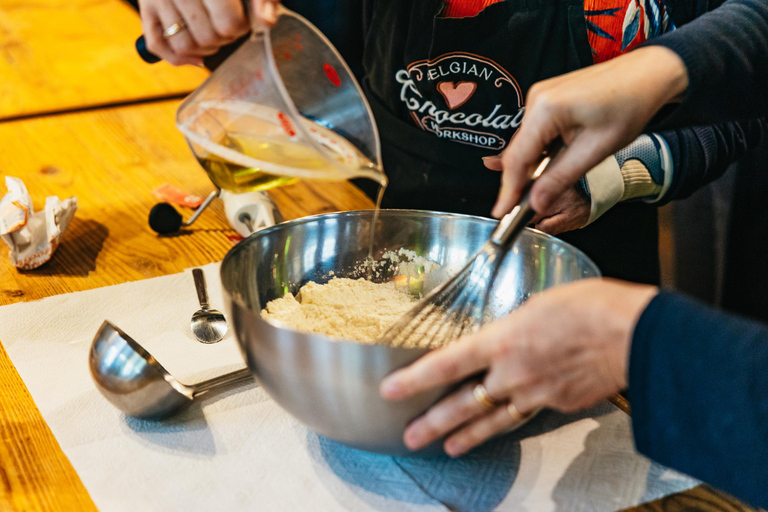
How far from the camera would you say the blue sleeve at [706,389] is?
1.49 ft

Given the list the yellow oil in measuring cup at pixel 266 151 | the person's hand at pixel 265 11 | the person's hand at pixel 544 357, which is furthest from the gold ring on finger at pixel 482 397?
the person's hand at pixel 265 11

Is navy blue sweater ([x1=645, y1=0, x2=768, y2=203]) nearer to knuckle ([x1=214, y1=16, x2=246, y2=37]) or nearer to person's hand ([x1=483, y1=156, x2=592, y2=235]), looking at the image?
person's hand ([x1=483, y1=156, x2=592, y2=235])

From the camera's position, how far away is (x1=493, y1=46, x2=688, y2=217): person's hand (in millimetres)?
624

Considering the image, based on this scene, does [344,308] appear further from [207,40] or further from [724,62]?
[724,62]

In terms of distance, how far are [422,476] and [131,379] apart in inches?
11.3

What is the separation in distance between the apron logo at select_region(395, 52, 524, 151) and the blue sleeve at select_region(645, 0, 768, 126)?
268 millimetres

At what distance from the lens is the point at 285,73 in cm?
68

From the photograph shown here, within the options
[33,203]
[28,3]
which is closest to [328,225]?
[33,203]

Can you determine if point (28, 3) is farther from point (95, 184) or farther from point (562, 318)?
point (562, 318)

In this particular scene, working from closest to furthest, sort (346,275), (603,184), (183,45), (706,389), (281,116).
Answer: (706,389)
(281,116)
(183,45)
(346,275)
(603,184)

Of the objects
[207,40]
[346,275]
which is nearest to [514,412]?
[346,275]

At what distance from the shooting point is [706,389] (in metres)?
0.46

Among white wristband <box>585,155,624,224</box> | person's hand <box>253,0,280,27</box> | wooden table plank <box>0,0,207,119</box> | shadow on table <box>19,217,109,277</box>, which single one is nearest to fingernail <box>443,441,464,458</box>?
person's hand <box>253,0,280,27</box>

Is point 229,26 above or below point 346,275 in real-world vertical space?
above
